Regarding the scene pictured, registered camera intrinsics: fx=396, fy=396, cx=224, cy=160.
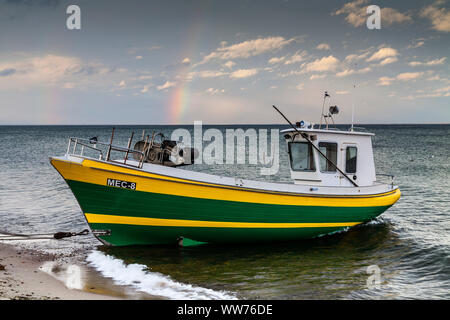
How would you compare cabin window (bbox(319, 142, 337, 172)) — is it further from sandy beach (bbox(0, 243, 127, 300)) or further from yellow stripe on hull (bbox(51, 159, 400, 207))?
sandy beach (bbox(0, 243, 127, 300))

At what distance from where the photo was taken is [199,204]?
9969mm

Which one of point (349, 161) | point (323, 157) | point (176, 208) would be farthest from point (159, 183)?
point (349, 161)

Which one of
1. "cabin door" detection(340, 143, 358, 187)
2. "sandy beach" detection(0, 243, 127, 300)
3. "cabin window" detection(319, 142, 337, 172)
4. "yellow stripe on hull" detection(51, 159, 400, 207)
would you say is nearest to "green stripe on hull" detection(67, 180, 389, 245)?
"yellow stripe on hull" detection(51, 159, 400, 207)

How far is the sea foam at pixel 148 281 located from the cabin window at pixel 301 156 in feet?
17.5

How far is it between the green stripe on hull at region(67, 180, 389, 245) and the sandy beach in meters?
1.71

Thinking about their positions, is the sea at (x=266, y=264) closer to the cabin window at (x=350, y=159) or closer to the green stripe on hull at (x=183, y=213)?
the green stripe on hull at (x=183, y=213)

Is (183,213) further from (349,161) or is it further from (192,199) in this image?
(349,161)

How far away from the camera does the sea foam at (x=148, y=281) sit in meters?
8.08

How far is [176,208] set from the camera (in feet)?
32.6

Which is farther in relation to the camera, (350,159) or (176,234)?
(350,159)

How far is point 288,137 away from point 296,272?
4.52m

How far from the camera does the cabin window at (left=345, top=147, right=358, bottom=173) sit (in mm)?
12555

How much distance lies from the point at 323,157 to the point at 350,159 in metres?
Result: 1.03

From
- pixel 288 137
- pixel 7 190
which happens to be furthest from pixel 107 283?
pixel 7 190
